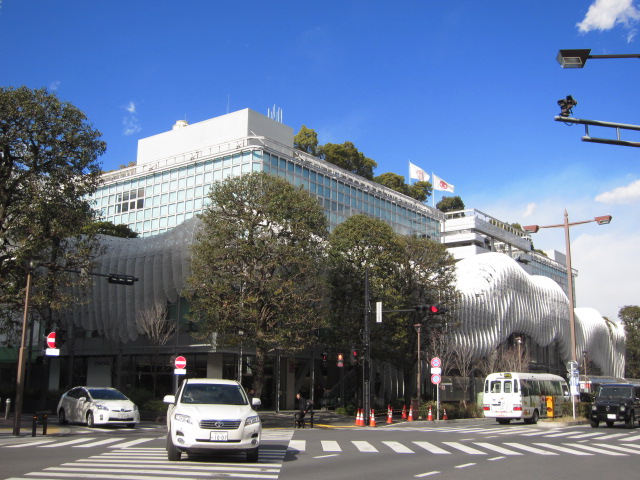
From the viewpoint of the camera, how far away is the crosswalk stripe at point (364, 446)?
17.4m

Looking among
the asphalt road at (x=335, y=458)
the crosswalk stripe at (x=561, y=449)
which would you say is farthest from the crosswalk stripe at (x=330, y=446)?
the crosswalk stripe at (x=561, y=449)

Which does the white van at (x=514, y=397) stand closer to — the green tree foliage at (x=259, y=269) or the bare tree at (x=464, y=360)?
the green tree foliage at (x=259, y=269)

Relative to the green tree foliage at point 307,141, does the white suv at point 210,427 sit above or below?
below

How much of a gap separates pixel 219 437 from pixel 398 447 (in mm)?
7532

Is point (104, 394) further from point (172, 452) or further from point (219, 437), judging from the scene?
point (219, 437)

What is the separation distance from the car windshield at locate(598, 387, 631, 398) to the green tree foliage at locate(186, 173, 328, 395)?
14.6 meters

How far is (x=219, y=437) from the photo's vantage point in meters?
12.9

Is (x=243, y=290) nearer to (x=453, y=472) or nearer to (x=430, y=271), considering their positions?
(x=430, y=271)

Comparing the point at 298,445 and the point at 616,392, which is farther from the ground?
the point at 616,392

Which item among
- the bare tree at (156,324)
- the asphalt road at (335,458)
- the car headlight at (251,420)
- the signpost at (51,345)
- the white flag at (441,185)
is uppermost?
the white flag at (441,185)

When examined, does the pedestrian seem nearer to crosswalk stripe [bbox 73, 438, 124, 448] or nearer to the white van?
crosswalk stripe [bbox 73, 438, 124, 448]

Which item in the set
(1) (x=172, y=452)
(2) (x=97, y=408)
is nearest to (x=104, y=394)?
(2) (x=97, y=408)

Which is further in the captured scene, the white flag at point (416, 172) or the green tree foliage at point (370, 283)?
the white flag at point (416, 172)

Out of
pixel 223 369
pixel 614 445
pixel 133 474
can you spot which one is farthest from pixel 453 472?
pixel 223 369
